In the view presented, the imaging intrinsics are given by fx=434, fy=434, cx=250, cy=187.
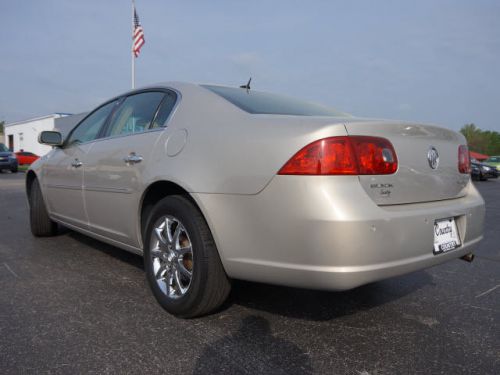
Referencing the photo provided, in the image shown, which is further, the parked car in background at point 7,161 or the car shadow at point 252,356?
the parked car in background at point 7,161

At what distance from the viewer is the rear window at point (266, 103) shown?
258cm

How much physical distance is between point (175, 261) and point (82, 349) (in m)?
0.68

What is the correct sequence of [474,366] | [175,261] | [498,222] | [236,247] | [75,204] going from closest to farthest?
[474,366] < [236,247] < [175,261] < [75,204] < [498,222]

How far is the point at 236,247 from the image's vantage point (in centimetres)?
219

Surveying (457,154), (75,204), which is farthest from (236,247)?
(75,204)

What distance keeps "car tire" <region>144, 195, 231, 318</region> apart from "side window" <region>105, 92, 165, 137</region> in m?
0.77

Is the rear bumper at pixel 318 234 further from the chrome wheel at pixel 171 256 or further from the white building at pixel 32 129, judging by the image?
the white building at pixel 32 129

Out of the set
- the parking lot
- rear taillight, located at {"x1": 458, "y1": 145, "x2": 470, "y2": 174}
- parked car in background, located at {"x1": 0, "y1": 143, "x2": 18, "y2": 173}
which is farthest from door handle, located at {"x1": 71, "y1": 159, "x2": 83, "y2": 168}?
parked car in background, located at {"x1": 0, "y1": 143, "x2": 18, "y2": 173}

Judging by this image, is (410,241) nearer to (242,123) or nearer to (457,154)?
(457,154)

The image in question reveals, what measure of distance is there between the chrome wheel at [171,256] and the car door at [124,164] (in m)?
0.28

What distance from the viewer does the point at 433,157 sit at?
2.38 meters

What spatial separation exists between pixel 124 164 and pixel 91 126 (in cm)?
114

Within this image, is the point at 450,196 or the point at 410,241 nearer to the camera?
the point at 410,241

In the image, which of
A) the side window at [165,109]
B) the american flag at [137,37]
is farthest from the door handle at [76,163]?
the american flag at [137,37]
